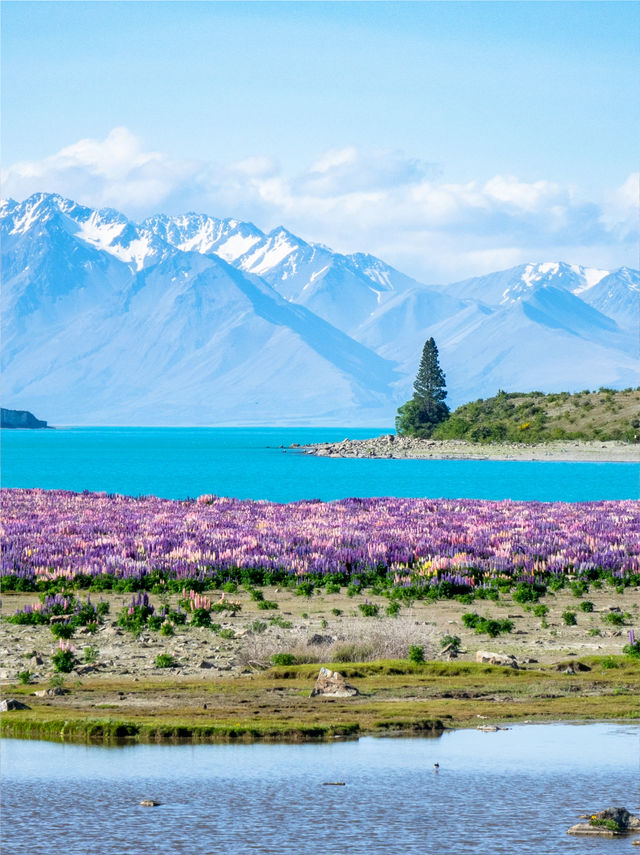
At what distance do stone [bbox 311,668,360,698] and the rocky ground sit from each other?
2.78 meters

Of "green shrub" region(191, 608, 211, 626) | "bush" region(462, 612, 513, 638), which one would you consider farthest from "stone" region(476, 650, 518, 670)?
"green shrub" region(191, 608, 211, 626)

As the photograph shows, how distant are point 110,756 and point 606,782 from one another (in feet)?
16.0

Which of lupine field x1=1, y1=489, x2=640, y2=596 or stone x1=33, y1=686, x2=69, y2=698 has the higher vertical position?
lupine field x1=1, y1=489, x2=640, y2=596

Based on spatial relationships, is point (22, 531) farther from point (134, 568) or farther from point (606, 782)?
point (606, 782)

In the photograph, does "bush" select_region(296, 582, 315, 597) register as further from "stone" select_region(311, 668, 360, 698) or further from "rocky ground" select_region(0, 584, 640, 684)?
"stone" select_region(311, 668, 360, 698)

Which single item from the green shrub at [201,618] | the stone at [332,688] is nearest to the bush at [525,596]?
the green shrub at [201,618]

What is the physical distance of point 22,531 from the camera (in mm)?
38531

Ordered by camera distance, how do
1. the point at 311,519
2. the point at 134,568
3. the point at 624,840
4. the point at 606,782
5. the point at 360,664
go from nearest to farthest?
the point at 624,840 < the point at 606,782 < the point at 360,664 < the point at 134,568 < the point at 311,519

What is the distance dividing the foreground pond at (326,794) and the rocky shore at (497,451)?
13846 cm

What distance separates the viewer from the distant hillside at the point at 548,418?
547 feet

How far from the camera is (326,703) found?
16516 millimetres

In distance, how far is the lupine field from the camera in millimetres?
32281

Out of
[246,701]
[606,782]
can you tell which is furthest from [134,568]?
[606,782]

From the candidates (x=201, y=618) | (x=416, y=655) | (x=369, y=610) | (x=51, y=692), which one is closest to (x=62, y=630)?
(x=201, y=618)
